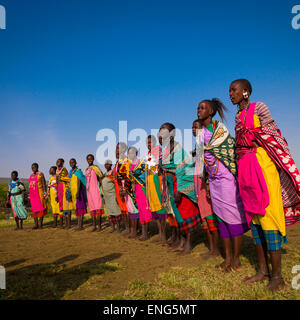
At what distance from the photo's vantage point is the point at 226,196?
4.03 metres

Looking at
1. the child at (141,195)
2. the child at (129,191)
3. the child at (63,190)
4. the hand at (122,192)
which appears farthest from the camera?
the child at (63,190)

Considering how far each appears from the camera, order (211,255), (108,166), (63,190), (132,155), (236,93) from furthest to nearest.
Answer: (63,190) → (108,166) → (132,155) → (211,255) → (236,93)

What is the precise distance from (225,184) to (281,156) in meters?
0.99

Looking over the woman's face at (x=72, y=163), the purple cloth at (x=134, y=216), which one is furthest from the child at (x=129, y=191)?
the woman's face at (x=72, y=163)

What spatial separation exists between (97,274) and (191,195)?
91.9 inches

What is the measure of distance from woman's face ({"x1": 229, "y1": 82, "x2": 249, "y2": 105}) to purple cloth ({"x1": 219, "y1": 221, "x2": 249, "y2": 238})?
6.28 feet

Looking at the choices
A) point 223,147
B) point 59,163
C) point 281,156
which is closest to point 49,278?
point 223,147

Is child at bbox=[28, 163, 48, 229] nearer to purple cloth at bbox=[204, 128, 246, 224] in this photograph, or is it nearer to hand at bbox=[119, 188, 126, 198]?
hand at bbox=[119, 188, 126, 198]

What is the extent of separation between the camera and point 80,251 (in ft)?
20.1

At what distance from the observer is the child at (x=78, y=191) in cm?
966

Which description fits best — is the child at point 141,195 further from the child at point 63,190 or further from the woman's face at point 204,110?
the child at point 63,190

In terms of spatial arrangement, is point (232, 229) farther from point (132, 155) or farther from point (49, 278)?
point (132, 155)
